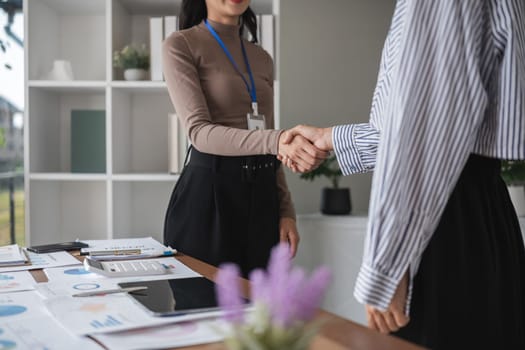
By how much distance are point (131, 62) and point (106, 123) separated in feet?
0.96

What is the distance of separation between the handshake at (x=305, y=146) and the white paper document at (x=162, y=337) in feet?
2.81

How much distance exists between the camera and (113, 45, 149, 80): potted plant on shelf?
8.25ft

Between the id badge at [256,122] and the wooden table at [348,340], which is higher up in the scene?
the id badge at [256,122]

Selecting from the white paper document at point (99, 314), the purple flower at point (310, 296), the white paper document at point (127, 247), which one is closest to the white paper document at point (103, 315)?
the white paper document at point (99, 314)

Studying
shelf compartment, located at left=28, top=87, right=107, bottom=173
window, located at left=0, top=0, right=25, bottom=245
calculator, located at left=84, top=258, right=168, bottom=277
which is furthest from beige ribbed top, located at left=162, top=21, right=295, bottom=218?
window, located at left=0, top=0, right=25, bottom=245

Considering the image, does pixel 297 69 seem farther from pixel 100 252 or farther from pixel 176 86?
pixel 100 252

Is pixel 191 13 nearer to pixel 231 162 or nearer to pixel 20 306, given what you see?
pixel 231 162

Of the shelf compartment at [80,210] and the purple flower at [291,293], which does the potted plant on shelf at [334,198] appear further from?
the purple flower at [291,293]

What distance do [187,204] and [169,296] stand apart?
0.83 m

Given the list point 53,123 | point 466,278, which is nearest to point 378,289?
point 466,278

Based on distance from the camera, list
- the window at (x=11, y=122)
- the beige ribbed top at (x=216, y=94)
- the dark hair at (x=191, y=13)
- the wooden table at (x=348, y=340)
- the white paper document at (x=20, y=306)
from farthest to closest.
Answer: the window at (x=11, y=122) → the dark hair at (x=191, y=13) → the beige ribbed top at (x=216, y=94) → the white paper document at (x=20, y=306) → the wooden table at (x=348, y=340)

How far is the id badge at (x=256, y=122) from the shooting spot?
1771mm

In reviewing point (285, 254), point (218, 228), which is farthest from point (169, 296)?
point (218, 228)

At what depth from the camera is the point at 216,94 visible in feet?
5.79
